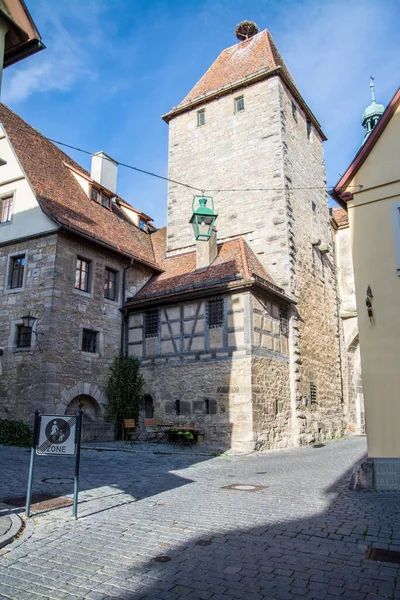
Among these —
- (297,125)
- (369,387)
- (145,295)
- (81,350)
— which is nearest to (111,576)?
(369,387)

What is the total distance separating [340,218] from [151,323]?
13.0 m

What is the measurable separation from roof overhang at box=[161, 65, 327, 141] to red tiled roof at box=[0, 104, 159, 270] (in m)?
6.09

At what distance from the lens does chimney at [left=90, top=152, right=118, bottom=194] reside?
21922mm

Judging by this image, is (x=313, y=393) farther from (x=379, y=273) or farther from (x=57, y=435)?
(x=57, y=435)

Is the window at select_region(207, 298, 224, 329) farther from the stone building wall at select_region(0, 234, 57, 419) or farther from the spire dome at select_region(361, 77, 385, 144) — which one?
the spire dome at select_region(361, 77, 385, 144)

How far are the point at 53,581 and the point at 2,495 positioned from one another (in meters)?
3.43

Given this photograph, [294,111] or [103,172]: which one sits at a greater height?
[294,111]

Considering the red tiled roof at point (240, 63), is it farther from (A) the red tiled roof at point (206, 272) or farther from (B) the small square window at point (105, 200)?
(A) the red tiled roof at point (206, 272)

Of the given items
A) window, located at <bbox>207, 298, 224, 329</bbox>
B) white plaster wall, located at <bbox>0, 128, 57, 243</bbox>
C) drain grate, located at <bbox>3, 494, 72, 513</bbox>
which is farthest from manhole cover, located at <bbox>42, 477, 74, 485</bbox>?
white plaster wall, located at <bbox>0, 128, 57, 243</bbox>

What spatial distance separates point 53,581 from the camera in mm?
3738

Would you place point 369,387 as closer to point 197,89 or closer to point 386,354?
point 386,354

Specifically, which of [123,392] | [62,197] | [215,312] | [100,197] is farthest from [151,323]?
[100,197]

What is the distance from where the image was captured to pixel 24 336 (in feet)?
49.3

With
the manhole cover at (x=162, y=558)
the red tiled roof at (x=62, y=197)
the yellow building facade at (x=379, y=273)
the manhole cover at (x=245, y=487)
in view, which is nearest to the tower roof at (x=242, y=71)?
the red tiled roof at (x=62, y=197)
